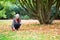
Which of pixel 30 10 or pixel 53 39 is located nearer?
pixel 53 39

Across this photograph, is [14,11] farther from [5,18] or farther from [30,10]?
[30,10]

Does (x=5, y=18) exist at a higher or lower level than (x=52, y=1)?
lower

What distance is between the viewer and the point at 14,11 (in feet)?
99.0

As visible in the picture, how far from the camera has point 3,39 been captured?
9.72m

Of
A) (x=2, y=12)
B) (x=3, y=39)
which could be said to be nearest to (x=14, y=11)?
(x=2, y=12)

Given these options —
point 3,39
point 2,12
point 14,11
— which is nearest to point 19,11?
point 14,11

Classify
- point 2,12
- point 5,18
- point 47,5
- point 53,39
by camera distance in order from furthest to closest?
point 5,18, point 2,12, point 47,5, point 53,39

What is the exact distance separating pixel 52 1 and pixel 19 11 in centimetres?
1165

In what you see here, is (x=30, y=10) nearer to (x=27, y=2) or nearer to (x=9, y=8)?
(x=27, y=2)

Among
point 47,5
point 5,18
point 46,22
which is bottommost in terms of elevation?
point 5,18

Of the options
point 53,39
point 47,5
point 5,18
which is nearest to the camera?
point 53,39

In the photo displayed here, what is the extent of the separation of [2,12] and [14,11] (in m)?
4.11

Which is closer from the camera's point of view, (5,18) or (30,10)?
(30,10)

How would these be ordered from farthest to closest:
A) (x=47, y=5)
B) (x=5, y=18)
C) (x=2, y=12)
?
(x=5, y=18) < (x=2, y=12) < (x=47, y=5)
